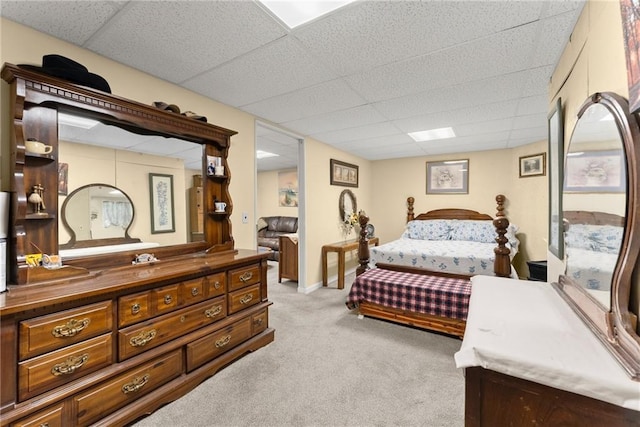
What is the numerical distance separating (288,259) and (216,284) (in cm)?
260

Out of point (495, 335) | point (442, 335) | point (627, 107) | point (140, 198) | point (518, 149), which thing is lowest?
point (442, 335)

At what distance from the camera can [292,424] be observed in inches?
61.5

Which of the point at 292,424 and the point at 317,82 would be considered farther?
the point at 317,82

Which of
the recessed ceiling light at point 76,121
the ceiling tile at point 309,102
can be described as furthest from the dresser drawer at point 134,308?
the ceiling tile at point 309,102

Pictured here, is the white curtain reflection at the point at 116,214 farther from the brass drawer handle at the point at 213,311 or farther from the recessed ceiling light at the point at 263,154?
the recessed ceiling light at the point at 263,154

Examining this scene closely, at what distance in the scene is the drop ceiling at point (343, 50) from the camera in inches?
55.6

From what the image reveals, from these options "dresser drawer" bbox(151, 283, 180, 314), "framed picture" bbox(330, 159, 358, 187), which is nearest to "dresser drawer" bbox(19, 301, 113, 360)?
"dresser drawer" bbox(151, 283, 180, 314)

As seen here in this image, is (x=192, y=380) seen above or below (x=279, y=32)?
below

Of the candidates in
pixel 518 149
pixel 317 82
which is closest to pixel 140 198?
pixel 317 82

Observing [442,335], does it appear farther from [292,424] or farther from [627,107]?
[627,107]

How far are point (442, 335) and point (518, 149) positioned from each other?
3.62 m

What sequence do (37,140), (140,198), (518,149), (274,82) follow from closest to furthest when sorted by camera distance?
1. (37,140)
2. (140,198)
3. (274,82)
4. (518,149)

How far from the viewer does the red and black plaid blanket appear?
103 inches

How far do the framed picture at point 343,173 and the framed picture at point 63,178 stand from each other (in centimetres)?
350
